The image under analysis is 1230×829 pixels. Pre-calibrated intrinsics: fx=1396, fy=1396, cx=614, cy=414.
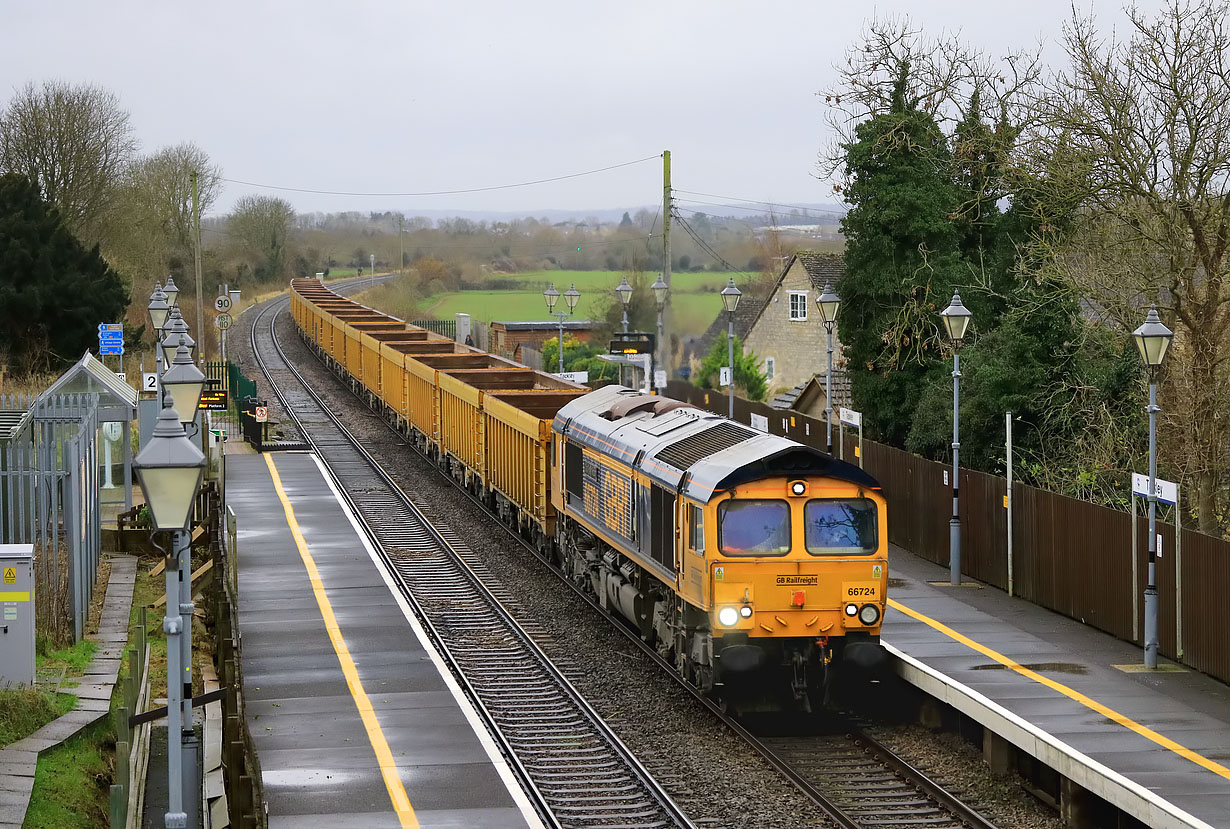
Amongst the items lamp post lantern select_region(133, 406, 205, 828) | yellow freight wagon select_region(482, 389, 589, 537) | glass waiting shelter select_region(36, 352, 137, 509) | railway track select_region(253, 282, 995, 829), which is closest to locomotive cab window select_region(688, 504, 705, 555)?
railway track select_region(253, 282, 995, 829)

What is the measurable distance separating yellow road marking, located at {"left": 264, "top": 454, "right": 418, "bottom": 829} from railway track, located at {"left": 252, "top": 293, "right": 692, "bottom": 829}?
1.24m

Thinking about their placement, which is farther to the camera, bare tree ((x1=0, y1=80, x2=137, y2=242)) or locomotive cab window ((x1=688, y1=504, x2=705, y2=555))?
bare tree ((x1=0, y1=80, x2=137, y2=242))

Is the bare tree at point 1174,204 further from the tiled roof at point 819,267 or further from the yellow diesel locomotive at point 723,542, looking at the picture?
the tiled roof at point 819,267

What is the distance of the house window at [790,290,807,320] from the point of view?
4881 cm

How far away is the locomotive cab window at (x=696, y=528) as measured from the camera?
14.8 metres

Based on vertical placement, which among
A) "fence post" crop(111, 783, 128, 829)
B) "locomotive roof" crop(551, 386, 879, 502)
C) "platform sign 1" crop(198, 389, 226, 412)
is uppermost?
"platform sign 1" crop(198, 389, 226, 412)

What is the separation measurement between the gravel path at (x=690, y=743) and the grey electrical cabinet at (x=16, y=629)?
624 centimetres

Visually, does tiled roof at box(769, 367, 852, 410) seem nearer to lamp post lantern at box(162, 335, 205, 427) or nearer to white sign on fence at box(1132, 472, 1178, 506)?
white sign on fence at box(1132, 472, 1178, 506)

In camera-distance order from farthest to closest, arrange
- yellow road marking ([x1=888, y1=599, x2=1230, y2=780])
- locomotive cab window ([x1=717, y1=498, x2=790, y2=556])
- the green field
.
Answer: the green field < locomotive cab window ([x1=717, y1=498, x2=790, y2=556]) < yellow road marking ([x1=888, y1=599, x2=1230, y2=780])

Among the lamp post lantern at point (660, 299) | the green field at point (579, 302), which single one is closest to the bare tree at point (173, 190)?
the green field at point (579, 302)

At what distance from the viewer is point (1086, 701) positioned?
14.2 meters

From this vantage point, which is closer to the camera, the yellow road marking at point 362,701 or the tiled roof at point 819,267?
the yellow road marking at point 362,701

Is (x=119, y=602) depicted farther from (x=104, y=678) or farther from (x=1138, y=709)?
(x=1138, y=709)

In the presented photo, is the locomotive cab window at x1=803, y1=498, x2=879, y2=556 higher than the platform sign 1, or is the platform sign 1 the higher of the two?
the platform sign 1
